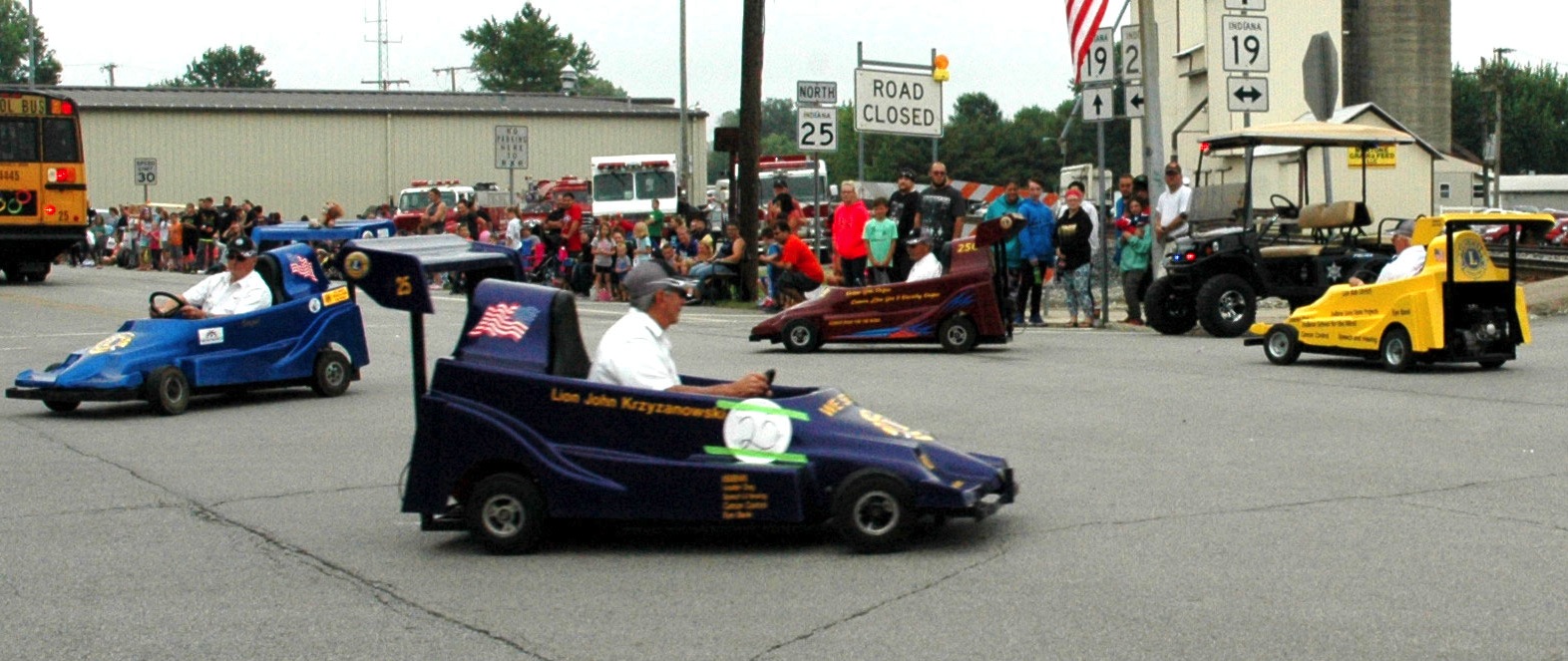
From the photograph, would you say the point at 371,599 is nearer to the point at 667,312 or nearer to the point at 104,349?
the point at 667,312

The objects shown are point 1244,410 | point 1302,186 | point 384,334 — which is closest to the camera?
point 1244,410

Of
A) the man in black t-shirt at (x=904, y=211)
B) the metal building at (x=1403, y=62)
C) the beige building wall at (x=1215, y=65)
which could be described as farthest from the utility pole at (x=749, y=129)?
the metal building at (x=1403, y=62)

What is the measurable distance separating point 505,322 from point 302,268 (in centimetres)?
746

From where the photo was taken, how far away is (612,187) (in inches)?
Result: 1922

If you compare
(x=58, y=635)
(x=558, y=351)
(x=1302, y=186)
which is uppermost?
(x=1302, y=186)

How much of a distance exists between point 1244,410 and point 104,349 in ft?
28.0

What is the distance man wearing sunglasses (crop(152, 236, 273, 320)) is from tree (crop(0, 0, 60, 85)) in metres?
143

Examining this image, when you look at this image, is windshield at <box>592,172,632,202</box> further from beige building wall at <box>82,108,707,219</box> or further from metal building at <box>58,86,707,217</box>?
beige building wall at <box>82,108,707,219</box>

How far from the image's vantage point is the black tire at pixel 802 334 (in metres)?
18.3

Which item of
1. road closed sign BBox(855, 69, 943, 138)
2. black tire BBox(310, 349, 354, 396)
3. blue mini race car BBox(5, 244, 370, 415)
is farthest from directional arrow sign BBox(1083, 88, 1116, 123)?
black tire BBox(310, 349, 354, 396)

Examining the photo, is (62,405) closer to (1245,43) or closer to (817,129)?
(1245,43)

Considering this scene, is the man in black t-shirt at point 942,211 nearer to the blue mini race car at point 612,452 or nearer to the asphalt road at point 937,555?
the asphalt road at point 937,555

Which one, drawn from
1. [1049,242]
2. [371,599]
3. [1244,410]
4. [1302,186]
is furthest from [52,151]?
[371,599]

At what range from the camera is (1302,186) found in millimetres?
20547
